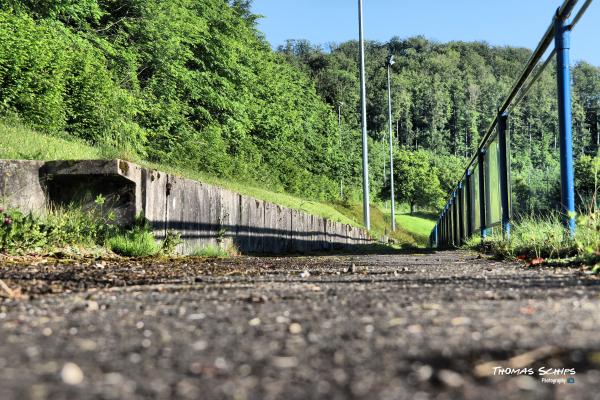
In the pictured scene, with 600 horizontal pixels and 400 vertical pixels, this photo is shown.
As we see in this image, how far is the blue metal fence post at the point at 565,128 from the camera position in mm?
4820

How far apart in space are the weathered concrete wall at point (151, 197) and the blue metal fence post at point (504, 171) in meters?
3.89

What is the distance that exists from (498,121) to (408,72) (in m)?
121

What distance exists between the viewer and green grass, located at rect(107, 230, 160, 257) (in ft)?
20.7

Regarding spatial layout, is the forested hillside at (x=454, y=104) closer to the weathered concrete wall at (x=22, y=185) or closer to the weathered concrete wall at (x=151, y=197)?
the weathered concrete wall at (x=151, y=197)

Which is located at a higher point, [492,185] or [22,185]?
[492,185]

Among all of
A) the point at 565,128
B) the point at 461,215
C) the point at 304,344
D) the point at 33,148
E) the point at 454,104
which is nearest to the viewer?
the point at 304,344

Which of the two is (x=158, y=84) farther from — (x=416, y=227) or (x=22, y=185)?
(x=416, y=227)

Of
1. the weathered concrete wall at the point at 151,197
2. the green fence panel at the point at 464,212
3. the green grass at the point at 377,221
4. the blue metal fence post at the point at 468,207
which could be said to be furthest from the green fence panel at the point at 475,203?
the green grass at the point at 377,221

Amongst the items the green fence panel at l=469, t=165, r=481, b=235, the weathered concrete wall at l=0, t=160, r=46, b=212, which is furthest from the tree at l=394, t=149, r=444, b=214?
the weathered concrete wall at l=0, t=160, r=46, b=212

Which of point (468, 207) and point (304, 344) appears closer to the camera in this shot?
point (304, 344)

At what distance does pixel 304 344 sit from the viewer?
150cm

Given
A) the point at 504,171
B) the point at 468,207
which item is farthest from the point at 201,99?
the point at 504,171

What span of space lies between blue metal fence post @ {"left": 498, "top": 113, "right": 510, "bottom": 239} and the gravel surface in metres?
4.77

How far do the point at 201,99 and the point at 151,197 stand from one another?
1702 centimetres
